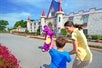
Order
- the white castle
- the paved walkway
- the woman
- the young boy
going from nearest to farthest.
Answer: the young boy → the woman → the paved walkway → the white castle

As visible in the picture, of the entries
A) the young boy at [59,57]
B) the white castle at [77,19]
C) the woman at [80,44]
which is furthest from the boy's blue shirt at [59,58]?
the white castle at [77,19]

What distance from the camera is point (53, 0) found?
55.1 meters

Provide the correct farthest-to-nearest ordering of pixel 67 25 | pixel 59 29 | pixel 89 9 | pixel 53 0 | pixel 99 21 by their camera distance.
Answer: pixel 53 0
pixel 59 29
pixel 89 9
pixel 99 21
pixel 67 25

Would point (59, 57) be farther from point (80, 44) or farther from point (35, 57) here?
point (35, 57)

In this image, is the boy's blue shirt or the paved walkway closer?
the boy's blue shirt

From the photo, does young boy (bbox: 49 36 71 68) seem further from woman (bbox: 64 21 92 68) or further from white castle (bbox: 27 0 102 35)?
white castle (bbox: 27 0 102 35)

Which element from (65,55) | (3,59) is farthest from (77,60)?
(3,59)

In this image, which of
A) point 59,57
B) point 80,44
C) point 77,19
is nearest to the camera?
point 59,57

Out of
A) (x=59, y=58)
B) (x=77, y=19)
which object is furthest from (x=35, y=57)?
(x=77, y=19)

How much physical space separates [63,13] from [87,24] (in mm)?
9291

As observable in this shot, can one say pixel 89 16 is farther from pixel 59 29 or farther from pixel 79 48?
pixel 79 48

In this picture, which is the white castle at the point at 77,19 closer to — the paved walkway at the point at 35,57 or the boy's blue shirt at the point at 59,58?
the paved walkway at the point at 35,57

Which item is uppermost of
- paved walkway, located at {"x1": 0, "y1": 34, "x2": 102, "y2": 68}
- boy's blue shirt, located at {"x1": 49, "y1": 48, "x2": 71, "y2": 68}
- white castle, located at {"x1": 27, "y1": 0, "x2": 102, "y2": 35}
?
white castle, located at {"x1": 27, "y1": 0, "x2": 102, "y2": 35}

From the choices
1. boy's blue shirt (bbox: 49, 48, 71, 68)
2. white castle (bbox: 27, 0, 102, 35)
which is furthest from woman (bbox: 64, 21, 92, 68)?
white castle (bbox: 27, 0, 102, 35)
